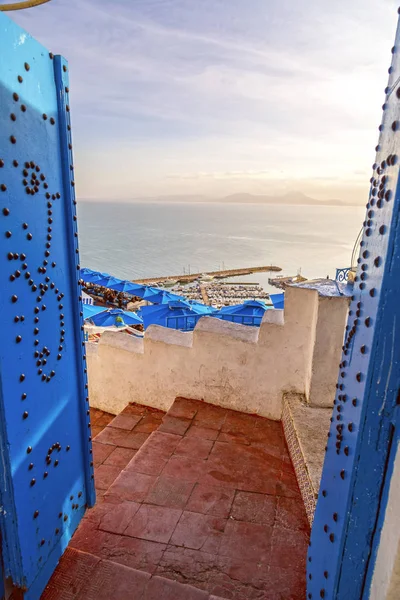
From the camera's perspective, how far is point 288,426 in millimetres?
3586

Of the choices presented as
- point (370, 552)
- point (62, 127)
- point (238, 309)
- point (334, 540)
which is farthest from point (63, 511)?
point (238, 309)

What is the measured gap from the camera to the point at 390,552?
126cm

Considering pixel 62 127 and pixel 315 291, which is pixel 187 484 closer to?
pixel 315 291

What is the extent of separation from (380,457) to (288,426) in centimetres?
233

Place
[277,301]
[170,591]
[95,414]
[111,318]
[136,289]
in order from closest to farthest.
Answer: [170,591]
[95,414]
[111,318]
[277,301]
[136,289]

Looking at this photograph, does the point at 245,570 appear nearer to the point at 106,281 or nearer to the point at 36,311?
the point at 36,311

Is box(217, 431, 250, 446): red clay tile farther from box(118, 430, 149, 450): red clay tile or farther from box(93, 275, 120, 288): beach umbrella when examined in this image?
box(93, 275, 120, 288): beach umbrella

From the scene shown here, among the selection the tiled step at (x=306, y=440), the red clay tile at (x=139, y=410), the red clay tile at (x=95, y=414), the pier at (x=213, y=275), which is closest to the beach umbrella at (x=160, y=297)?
the red clay tile at (x=95, y=414)

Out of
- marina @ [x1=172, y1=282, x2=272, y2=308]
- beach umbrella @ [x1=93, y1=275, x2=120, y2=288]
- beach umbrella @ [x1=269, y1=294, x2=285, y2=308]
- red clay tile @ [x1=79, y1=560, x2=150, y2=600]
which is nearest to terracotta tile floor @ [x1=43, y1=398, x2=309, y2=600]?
red clay tile @ [x1=79, y1=560, x2=150, y2=600]

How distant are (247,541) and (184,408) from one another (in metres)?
1.71

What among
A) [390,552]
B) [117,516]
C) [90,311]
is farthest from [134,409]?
[90,311]

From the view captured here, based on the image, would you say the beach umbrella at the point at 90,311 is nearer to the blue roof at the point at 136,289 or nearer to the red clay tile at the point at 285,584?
the blue roof at the point at 136,289

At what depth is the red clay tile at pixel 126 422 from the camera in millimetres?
4082

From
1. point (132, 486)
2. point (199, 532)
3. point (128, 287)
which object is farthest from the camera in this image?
point (128, 287)
